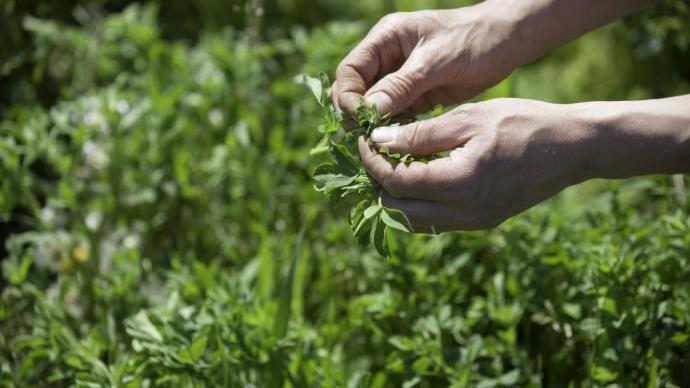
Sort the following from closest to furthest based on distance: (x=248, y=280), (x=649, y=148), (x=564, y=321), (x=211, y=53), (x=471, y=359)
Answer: (x=649, y=148)
(x=471, y=359)
(x=564, y=321)
(x=248, y=280)
(x=211, y=53)

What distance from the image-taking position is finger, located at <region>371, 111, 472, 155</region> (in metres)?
1.28

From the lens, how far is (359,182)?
1340 mm

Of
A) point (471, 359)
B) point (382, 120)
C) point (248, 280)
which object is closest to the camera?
point (382, 120)

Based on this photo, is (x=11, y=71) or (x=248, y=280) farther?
(x=11, y=71)

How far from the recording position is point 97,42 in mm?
2764

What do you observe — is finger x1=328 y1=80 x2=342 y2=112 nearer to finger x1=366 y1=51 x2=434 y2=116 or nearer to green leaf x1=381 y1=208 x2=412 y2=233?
finger x1=366 y1=51 x2=434 y2=116

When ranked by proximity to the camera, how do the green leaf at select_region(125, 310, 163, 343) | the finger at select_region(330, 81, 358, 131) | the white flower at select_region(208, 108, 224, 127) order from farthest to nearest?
the white flower at select_region(208, 108, 224, 127), the green leaf at select_region(125, 310, 163, 343), the finger at select_region(330, 81, 358, 131)

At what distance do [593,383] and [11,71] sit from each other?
8.01 feet

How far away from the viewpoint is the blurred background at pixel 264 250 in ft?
5.33

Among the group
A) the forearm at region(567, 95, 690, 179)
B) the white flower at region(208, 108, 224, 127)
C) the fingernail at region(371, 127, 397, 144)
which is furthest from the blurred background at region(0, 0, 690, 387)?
the fingernail at region(371, 127, 397, 144)

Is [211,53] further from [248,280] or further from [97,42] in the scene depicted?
[248,280]

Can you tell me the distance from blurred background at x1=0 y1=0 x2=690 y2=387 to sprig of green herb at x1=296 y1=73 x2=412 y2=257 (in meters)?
0.44

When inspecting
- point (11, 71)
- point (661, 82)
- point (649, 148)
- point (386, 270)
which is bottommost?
point (661, 82)

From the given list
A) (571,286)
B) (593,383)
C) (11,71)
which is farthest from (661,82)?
(11,71)
